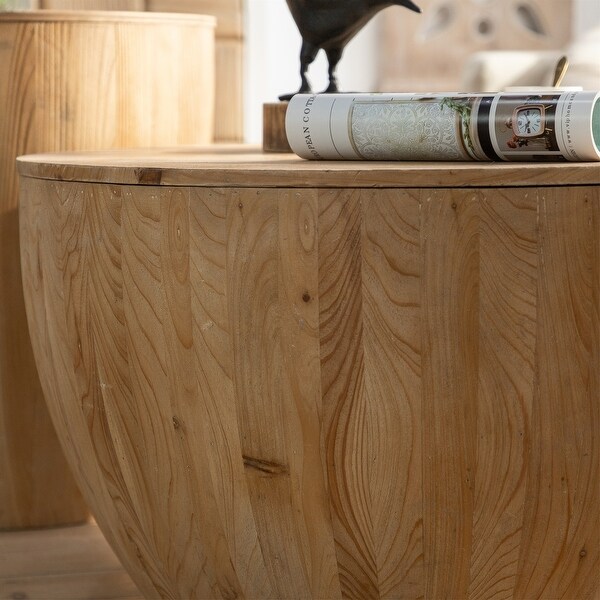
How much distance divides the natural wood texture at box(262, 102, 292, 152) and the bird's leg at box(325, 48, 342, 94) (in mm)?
68

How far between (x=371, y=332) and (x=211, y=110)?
72 centimetres

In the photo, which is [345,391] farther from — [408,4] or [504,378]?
[408,4]

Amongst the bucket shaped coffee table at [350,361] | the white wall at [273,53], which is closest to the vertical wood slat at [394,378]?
the bucket shaped coffee table at [350,361]

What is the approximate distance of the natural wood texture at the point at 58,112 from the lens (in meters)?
1.27

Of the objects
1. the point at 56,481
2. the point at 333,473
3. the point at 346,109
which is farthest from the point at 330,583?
the point at 56,481

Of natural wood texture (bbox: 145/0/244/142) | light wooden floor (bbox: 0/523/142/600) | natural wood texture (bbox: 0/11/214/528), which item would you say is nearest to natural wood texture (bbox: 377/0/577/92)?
natural wood texture (bbox: 145/0/244/142)

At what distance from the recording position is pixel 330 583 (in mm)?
895

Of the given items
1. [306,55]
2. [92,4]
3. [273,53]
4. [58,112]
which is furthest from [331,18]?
[273,53]

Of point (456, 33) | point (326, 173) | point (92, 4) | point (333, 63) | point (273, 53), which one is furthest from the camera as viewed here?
point (456, 33)

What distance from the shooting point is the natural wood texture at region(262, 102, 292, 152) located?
1189 millimetres

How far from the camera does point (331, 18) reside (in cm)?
118

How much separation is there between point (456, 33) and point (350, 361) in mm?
4210

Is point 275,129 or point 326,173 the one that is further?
point 275,129

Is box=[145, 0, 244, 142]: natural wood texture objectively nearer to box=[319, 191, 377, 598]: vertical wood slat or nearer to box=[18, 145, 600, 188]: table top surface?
box=[18, 145, 600, 188]: table top surface
